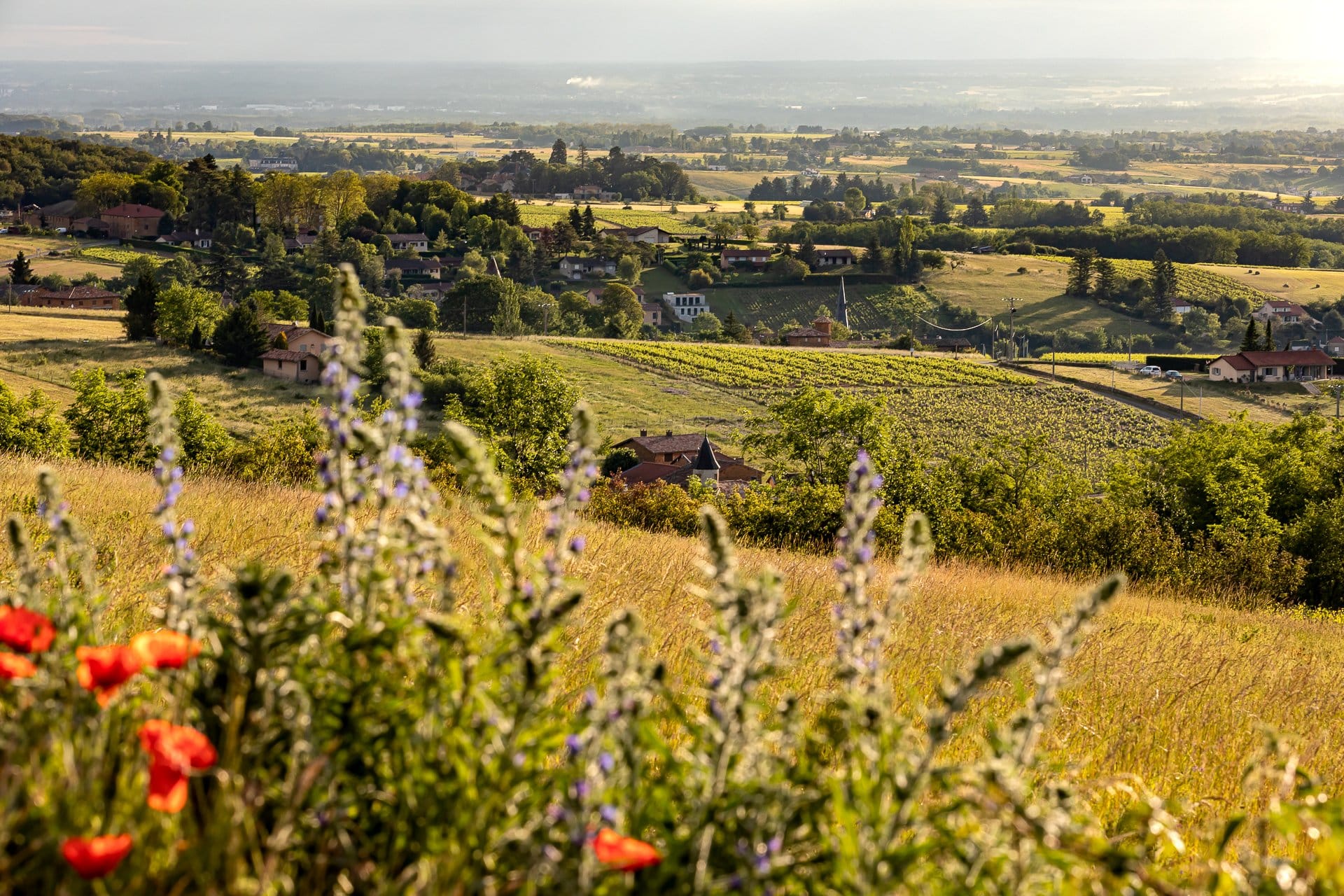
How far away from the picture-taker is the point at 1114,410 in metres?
79.8

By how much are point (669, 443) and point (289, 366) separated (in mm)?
23317

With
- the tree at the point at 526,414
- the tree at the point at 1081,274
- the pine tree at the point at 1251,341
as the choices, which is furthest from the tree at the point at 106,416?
the tree at the point at 1081,274

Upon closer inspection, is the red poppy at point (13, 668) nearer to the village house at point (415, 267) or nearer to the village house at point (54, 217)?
the village house at point (415, 267)

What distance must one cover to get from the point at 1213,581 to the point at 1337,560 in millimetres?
10226

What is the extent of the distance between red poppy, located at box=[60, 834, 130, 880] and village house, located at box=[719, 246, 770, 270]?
476 ft

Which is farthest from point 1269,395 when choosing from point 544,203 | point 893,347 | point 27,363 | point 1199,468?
point 544,203

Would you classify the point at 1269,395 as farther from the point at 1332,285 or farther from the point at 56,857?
the point at 56,857

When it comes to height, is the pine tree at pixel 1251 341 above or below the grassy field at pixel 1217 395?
above

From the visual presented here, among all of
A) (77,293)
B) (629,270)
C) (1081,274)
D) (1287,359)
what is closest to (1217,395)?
(1287,359)

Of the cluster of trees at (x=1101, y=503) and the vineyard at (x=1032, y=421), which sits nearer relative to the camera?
the cluster of trees at (x=1101, y=503)

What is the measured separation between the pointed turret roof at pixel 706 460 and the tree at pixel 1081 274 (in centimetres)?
9701

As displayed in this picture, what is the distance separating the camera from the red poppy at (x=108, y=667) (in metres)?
2.17

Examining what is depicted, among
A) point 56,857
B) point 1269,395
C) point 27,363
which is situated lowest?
point 1269,395

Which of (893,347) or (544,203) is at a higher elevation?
(544,203)
